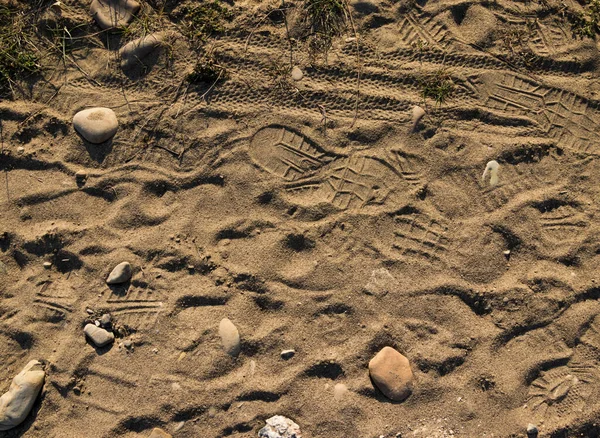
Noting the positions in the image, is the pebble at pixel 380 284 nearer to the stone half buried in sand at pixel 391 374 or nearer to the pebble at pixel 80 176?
the stone half buried in sand at pixel 391 374

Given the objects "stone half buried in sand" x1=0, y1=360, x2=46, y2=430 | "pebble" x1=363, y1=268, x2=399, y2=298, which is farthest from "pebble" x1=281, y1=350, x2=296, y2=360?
"stone half buried in sand" x1=0, y1=360, x2=46, y2=430

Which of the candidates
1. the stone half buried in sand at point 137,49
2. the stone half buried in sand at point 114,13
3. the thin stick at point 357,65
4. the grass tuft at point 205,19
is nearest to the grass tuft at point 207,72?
the grass tuft at point 205,19

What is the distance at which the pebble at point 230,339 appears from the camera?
301cm

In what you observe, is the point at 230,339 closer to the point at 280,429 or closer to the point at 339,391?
the point at 280,429

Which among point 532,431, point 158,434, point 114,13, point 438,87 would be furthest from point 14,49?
point 532,431

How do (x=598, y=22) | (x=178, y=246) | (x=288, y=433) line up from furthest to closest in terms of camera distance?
(x=598, y=22) < (x=178, y=246) < (x=288, y=433)

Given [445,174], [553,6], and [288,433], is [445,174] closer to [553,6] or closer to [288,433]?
[553,6]

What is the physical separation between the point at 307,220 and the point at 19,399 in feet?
7.28

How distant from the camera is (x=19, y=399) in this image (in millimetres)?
2912

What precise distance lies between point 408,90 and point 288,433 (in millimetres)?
2493

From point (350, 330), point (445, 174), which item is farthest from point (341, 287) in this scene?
point (445, 174)

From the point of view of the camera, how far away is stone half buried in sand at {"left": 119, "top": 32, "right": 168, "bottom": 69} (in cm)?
323

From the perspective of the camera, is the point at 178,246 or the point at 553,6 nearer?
the point at 178,246

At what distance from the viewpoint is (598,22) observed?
3.29 meters
